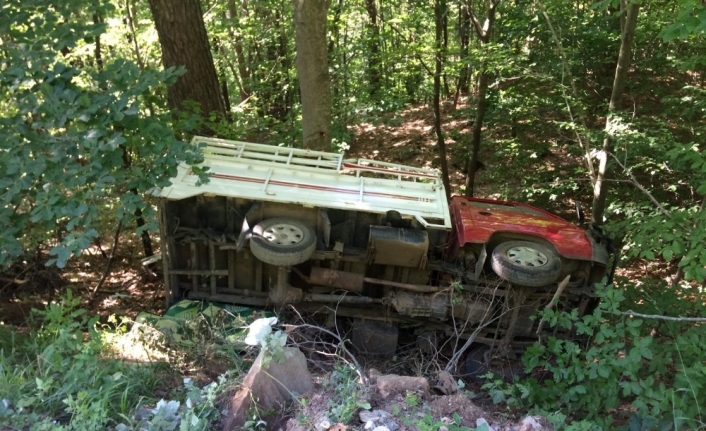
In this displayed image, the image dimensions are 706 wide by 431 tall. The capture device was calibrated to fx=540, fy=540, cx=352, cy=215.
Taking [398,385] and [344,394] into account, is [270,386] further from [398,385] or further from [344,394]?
[398,385]

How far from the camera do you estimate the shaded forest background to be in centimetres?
341

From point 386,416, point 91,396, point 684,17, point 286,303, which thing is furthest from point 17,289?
point 684,17

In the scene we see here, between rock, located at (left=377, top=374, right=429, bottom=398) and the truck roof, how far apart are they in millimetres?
2347

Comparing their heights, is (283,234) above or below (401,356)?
above

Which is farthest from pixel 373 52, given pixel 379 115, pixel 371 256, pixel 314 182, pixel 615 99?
pixel 371 256

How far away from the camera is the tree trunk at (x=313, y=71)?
7230 millimetres

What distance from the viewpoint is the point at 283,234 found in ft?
18.1

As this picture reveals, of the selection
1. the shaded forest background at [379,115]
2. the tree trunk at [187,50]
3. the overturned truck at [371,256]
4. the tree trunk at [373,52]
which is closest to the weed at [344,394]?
the shaded forest background at [379,115]

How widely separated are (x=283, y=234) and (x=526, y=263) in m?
2.50

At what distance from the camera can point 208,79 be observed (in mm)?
8445

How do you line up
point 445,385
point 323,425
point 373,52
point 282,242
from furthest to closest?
point 373,52
point 282,242
point 445,385
point 323,425

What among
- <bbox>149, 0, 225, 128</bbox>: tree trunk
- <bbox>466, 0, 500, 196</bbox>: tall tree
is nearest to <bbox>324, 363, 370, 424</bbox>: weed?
<bbox>149, 0, 225, 128</bbox>: tree trunk

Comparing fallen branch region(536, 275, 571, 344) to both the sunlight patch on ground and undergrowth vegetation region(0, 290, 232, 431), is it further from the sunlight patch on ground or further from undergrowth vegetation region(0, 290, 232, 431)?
the sunlight patch on ground

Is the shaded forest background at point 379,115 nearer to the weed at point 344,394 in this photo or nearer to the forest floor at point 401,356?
the forest floor at point 401,356
